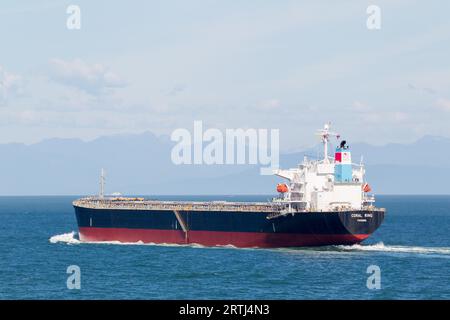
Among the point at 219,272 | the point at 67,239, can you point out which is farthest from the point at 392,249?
the point at 67,239

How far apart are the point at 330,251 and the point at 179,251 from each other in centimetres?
1345

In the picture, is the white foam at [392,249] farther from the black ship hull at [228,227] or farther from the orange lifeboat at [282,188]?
the orange lifeboat at [282,188]

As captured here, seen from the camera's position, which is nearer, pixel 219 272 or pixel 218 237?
pixel 219 272

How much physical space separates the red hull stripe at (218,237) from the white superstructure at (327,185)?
2.57 m

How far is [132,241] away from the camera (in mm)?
79062

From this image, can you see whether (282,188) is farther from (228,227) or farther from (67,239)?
(67,239)

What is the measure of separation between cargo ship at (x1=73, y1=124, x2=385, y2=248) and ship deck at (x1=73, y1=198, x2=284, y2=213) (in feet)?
0.30

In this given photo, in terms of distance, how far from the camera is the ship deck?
7194 cm

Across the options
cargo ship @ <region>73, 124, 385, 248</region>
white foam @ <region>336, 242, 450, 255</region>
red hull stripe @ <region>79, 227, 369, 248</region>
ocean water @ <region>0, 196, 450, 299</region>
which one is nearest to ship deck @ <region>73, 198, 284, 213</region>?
cargo ship @ <region>73, 124, 385, 248</region>

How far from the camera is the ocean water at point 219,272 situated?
49.6m

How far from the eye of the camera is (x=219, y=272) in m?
57.4

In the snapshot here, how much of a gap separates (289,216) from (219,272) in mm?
12350

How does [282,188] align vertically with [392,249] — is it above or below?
above
